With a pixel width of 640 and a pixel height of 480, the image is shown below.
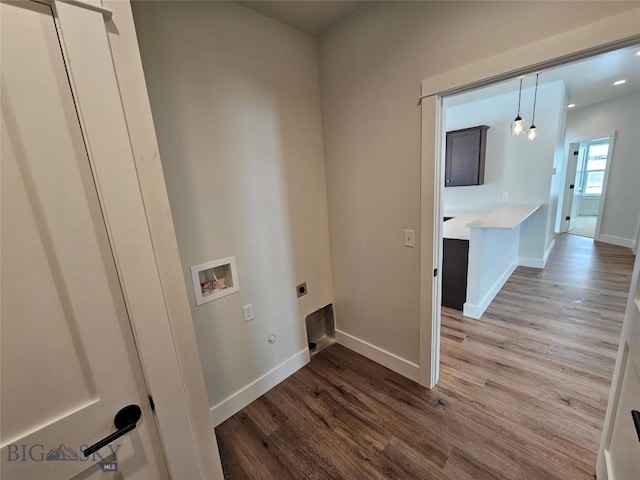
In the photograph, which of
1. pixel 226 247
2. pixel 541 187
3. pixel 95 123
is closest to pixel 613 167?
pixel 541 187

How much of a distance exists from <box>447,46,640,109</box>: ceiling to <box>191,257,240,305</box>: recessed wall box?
9.58ft

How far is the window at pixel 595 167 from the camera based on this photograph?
767cm

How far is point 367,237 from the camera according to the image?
2152 mm

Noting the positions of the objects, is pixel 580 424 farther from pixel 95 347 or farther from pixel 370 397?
pixel 95 347

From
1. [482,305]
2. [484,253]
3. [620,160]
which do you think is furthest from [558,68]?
[620,160]

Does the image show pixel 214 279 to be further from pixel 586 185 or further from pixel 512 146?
pixel 586 185

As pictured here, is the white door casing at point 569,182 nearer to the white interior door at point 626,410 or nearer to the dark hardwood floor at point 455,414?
the dark hardwood floor at point 455,414

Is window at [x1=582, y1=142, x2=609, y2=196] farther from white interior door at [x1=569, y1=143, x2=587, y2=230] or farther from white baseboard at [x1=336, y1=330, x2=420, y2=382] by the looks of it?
white baseboard at [x1=336, y1=330, x2=420, y2=382]

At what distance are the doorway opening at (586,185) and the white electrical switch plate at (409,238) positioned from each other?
20.4ft

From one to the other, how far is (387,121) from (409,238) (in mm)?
838

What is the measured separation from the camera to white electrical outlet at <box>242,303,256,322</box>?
1871 millimetres

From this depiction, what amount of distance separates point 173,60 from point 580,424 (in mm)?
3246

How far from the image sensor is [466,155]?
4500 mm

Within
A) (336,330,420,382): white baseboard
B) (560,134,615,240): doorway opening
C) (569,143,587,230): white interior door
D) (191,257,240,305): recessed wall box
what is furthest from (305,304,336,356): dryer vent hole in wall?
(569,143,587,230): white interior door
